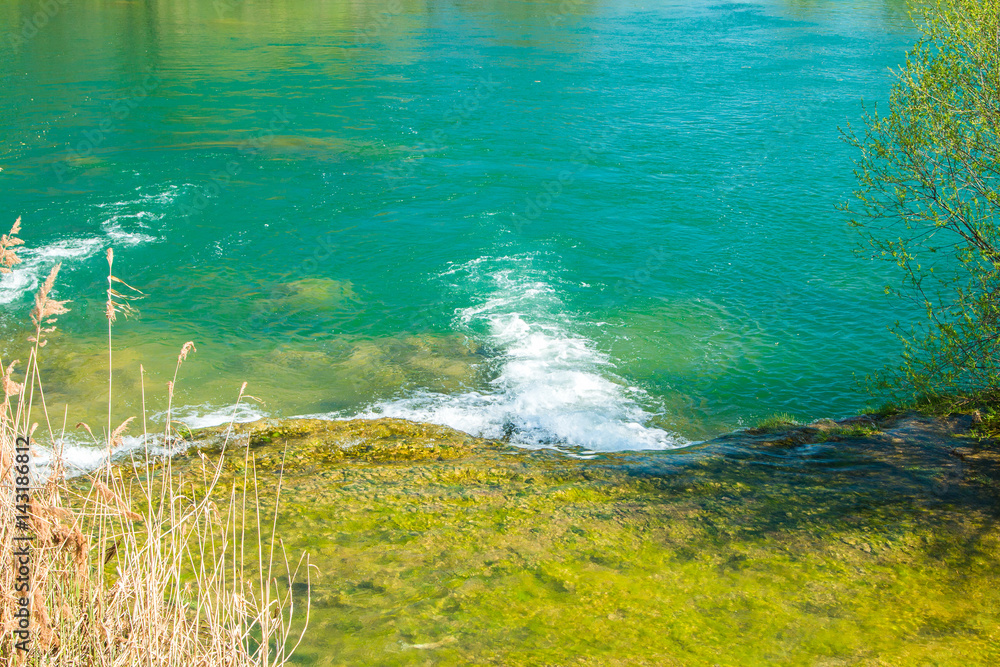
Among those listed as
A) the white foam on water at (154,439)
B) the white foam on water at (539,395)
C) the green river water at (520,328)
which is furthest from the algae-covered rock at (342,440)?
the white foam on water at (539,395)

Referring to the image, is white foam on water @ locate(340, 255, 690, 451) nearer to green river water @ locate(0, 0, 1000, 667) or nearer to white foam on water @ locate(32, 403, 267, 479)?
green river water @ locate(0, 0, 1000, 667)

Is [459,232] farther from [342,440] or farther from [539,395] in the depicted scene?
[342,440]

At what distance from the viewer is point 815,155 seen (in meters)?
33.3

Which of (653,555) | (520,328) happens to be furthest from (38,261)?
(653,555)

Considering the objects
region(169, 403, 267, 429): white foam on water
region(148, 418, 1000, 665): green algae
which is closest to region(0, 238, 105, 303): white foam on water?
region(169, 403, 267, 429): white foam on water

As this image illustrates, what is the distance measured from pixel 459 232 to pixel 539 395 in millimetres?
11154

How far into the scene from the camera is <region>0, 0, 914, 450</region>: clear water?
714 inches

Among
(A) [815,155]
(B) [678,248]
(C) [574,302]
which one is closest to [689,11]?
(A) [815,155]

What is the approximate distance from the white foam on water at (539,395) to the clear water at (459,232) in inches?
3.0

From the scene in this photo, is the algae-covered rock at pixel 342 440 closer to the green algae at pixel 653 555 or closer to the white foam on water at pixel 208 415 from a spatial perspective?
the green algae at pixel 653 555

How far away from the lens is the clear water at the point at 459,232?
59.5ft

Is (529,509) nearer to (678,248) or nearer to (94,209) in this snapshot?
(678,248)

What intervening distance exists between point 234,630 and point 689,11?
8331cm

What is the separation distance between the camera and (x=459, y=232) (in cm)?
2727
